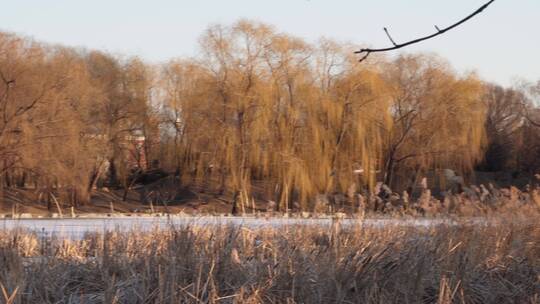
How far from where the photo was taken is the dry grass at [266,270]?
6379 millimetres

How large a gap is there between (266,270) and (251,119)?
79.1 feet

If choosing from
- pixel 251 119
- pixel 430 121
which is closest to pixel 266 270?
pixel 251 119

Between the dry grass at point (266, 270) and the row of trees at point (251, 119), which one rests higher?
the row of trees at point (251, 119)

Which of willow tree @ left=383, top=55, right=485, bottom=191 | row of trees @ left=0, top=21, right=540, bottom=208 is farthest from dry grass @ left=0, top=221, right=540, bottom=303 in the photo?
willow tree @ left=383, top=55, right=485, bottom=191

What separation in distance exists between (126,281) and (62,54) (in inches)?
1112

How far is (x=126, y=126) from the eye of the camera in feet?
119

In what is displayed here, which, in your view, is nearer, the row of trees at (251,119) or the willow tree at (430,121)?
the row of trees at (251,119)

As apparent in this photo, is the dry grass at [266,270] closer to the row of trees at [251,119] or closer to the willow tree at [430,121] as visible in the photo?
the row of trees at [251,119]

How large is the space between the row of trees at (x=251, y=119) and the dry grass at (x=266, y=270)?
19883 mm

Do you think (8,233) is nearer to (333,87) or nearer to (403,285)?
(403,285)

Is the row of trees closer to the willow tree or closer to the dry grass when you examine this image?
the willow tree

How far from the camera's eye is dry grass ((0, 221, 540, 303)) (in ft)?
20.9

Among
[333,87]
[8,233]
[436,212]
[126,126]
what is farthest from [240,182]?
[8,233]

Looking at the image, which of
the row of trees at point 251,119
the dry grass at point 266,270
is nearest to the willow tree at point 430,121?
the row of trees at point 251,119
